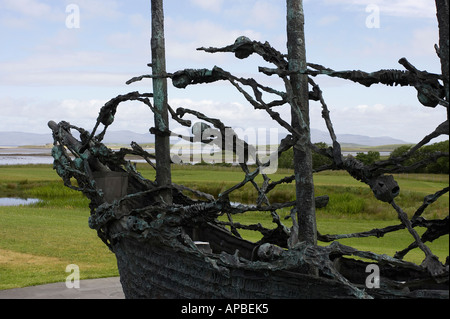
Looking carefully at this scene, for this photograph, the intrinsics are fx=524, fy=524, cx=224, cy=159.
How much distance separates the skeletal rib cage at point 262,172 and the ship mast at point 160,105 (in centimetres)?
9

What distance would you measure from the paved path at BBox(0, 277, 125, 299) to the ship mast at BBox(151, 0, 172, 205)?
239cm

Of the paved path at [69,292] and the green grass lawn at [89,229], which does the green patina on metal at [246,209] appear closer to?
the paved path at [69,292]

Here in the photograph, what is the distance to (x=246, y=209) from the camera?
183 inches

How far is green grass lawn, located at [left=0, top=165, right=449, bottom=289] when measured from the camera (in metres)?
8.98

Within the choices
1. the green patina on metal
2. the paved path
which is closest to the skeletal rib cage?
the green patina on metal

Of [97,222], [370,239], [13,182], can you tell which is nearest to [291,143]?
[97,222]

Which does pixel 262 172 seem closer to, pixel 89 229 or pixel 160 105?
pixel 160 105

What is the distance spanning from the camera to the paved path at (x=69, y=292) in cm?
725

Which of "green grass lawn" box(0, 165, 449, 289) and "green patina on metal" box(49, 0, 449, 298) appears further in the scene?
"green grass lawn" box(0, 165, 449, 289)

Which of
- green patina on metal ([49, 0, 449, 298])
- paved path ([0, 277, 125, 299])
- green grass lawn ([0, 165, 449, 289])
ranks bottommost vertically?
paved path ([0, 277, 125, 299])

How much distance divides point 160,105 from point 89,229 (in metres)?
7.98

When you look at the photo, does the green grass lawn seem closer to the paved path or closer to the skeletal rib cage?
the paved path

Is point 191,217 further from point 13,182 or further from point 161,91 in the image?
point 13,182
